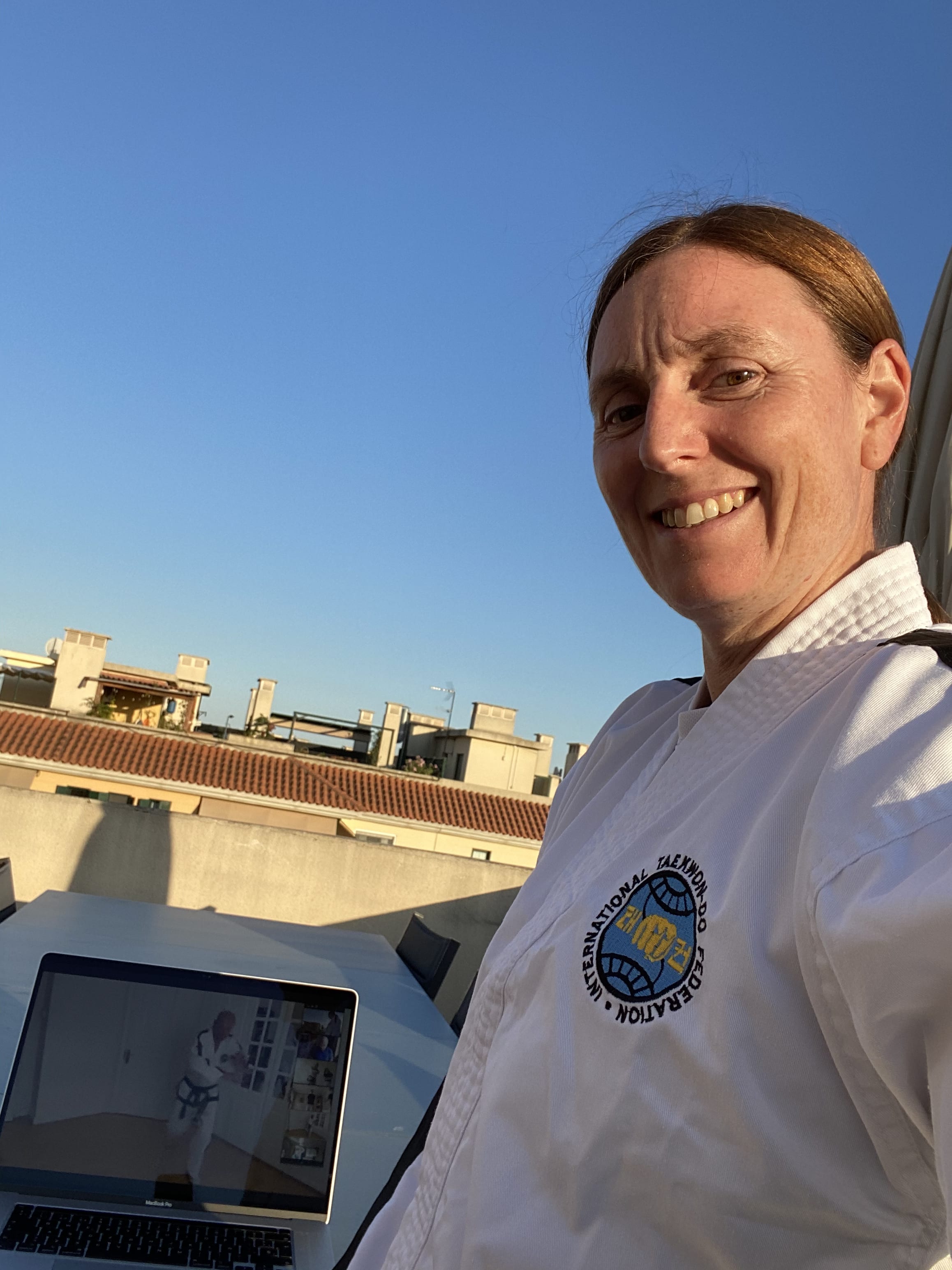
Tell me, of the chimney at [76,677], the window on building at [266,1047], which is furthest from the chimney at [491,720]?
the window on building at [266,1047]

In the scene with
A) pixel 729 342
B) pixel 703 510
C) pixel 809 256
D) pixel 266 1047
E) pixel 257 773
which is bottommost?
pixel 266 1047

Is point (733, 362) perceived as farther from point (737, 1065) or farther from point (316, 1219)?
point (316, 1219)

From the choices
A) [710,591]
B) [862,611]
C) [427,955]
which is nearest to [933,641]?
[862,611]

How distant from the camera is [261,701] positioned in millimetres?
33000

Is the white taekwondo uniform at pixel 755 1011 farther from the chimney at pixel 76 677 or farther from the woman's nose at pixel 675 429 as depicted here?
the chimney at pixel 76 677

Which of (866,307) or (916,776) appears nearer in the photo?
(916,776)

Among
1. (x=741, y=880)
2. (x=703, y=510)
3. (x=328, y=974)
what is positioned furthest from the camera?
(x=328, y=974)

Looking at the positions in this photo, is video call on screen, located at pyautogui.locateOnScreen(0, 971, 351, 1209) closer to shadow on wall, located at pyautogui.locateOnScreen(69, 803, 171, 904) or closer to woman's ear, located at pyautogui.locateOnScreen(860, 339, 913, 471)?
woman's ear, located at pyautogui.locateOnScreen(860, 339, 913, 471)

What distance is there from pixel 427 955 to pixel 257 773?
1599cm

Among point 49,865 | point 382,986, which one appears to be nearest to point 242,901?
point 49,865

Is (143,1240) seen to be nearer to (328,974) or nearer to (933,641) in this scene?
(933,641)

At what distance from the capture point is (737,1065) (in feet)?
1.81

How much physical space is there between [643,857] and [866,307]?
21.3 inches

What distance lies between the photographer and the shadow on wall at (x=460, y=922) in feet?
20.9
